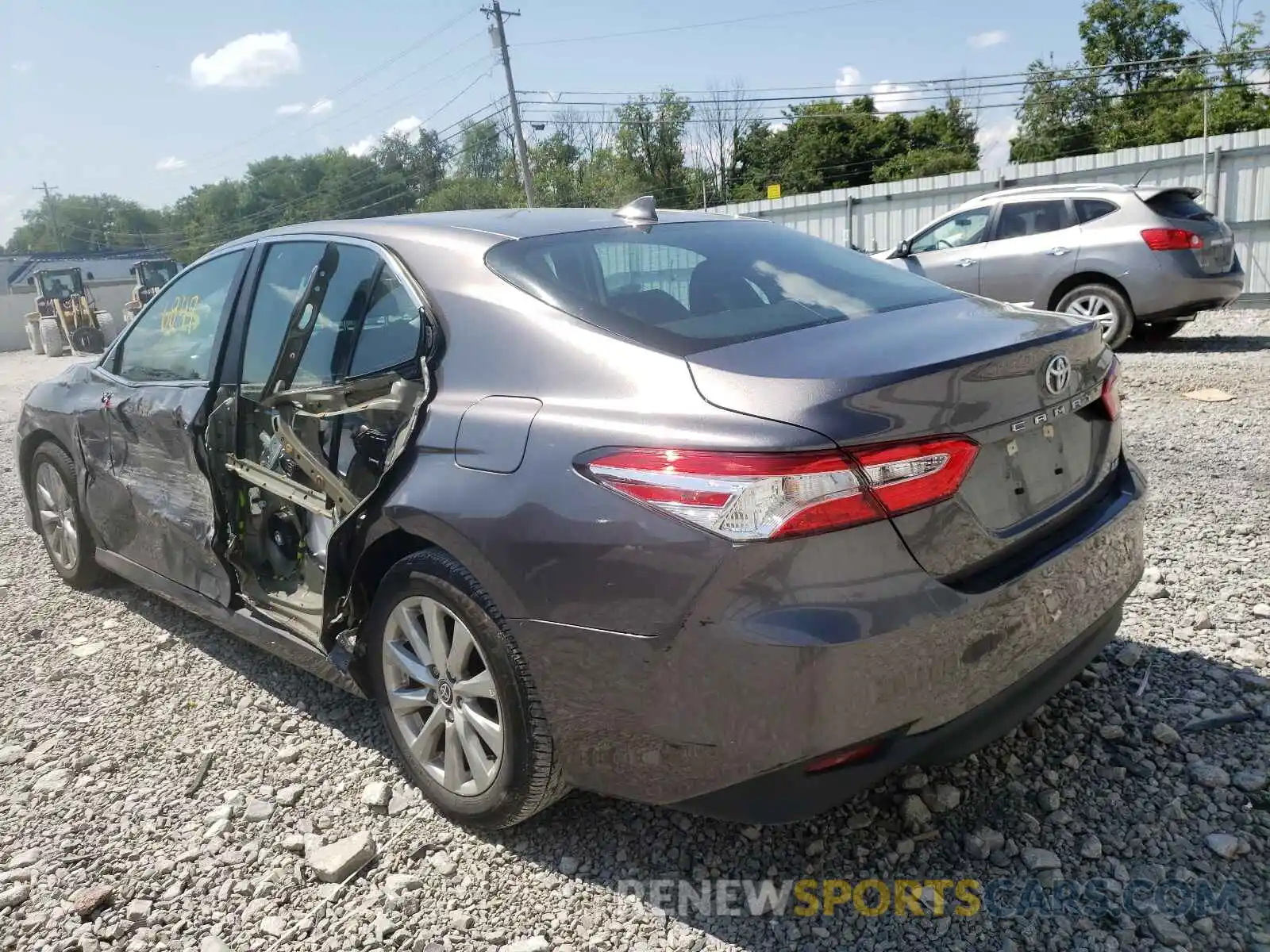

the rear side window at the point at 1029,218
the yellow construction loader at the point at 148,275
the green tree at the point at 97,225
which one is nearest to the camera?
the rear side window at the point at 1029,218

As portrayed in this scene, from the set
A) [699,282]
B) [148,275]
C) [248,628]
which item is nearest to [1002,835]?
[699,282]

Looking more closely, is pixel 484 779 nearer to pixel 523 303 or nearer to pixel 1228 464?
pixel 523 303

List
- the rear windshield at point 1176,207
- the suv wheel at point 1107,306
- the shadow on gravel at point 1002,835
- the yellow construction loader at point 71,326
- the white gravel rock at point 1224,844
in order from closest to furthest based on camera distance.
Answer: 1. the shadow on gravel at point 1002,835
2. the white gravel rock at point 1224,844
3. the rear windshield at point 1176,207
4. the suv wheel at point 1107,306
5. the yellow construction loader at point 71,326

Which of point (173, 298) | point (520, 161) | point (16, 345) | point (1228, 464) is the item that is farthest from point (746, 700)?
point (16, 345)

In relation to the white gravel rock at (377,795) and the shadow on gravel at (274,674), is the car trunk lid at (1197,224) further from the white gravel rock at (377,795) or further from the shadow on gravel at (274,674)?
the white gravel rock at (377,795)

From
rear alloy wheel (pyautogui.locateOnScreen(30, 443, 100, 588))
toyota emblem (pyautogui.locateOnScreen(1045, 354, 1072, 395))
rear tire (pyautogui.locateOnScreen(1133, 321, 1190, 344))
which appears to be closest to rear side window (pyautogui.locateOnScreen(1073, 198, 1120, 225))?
rear tire (pyautogui.locateOnScreen(1133, 321, 1190, 344))

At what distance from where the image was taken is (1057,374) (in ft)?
7.57

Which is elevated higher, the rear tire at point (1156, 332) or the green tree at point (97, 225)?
the green tree at point (97, 225)

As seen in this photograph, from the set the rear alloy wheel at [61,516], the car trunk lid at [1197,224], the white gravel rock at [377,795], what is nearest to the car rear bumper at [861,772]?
the white gravel rock at [377,795]

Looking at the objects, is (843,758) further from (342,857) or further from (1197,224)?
(1197,224)

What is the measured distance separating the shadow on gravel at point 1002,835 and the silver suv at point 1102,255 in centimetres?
655

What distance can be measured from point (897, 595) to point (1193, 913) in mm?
991

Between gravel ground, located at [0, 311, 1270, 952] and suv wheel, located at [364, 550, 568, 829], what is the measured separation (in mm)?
188

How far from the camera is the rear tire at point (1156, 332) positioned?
988cm
